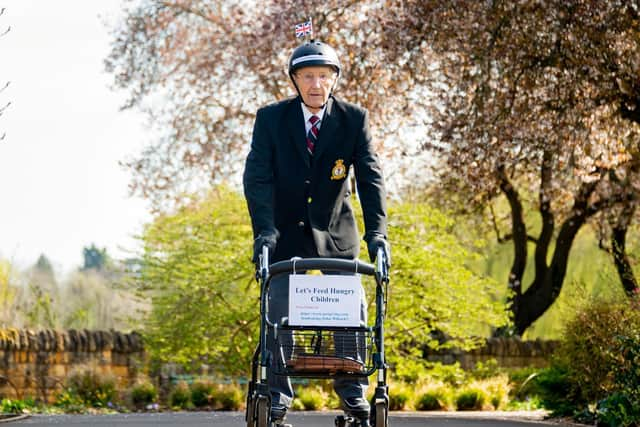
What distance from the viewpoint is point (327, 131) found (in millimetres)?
5902

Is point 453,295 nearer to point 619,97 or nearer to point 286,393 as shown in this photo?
point 619,97

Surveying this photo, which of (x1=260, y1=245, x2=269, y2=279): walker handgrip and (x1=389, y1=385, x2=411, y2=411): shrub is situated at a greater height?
(x1=260, y1=245, x2=269, y2=279): walker handgrip

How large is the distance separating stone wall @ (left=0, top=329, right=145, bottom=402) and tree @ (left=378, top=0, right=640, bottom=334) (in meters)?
6.44

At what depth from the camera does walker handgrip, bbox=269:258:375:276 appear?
516 centimetres

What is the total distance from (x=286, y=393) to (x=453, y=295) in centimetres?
1023

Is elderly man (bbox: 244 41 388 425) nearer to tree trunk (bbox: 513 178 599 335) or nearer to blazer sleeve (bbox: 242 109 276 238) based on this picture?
blazer sleeve (bbox: 242 109 276 238)

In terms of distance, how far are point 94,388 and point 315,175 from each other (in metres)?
11.4

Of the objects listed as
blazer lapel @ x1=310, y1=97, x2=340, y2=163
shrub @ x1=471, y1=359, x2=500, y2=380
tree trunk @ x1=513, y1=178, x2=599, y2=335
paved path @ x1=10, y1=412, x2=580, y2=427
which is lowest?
paved path @ x1=10, y1=412, x2=580, y2=427

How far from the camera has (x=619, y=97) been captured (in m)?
13.4

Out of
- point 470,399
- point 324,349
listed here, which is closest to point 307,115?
point 324,349

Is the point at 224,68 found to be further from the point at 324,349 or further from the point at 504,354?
the point at 324,349

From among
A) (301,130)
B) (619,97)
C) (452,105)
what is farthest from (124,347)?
(301,130)

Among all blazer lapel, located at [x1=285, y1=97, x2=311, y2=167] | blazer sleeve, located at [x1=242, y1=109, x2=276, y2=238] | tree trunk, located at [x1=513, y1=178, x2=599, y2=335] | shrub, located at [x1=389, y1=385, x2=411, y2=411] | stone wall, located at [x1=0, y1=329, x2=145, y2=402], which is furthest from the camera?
tree trunk, located at [x1=513, y1=178, x2=599, y2=335]

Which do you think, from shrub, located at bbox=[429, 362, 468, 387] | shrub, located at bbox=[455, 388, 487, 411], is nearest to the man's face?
shrub, located at bbox=[455, 388, 487, 411]
